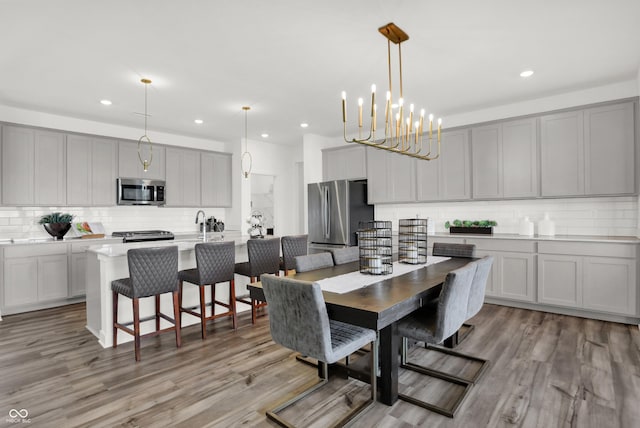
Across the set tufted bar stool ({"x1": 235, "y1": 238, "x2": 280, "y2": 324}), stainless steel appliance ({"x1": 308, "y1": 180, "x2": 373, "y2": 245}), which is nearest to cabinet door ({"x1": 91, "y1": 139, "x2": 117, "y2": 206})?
tufted bar stool ({"x1": 235, "y1": 238, "x2": 280, "y2": 324})

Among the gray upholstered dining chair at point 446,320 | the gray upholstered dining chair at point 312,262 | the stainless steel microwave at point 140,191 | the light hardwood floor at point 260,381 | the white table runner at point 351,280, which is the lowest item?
the light hardwood floor at point 260,381

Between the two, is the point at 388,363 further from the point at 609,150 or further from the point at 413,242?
the point at 609,150

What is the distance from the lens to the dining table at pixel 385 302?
172 cm

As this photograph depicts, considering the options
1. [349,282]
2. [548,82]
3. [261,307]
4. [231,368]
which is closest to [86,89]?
[261,307]

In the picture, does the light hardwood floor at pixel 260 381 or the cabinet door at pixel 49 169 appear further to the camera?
the cabinet door at pixel 49 169

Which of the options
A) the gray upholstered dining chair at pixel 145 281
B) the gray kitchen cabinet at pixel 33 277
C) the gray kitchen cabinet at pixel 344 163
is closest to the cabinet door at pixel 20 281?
the gray kitchen cabinet at pixel 33 277

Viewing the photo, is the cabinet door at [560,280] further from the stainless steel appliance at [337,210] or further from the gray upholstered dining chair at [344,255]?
the stainless steel appliance at [337,210]

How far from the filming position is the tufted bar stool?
3.76 meters

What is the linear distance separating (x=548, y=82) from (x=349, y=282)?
3.51 meters

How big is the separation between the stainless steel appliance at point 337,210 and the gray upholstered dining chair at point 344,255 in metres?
2.20

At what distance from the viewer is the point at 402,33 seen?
9.21 ft

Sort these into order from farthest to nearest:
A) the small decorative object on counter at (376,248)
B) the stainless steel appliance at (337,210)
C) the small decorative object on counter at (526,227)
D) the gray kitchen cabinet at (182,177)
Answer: the gray kitchen cabinet at (182,177) → the stainless steel appliance at (337,210) → the small decorative object on counter at (526,227) → the small decorative object on counter at (376,248)

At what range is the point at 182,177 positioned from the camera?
19.9ft

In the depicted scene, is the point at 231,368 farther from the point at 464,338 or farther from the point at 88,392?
the point at 464,338
